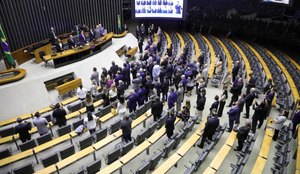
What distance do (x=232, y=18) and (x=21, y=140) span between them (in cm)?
1956

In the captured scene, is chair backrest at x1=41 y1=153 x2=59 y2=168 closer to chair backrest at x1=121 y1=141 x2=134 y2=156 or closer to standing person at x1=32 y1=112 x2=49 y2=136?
standing person at x1=32 y1=112 x2=49 y2=136

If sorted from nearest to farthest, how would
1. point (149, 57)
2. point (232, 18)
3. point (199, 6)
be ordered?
point (149, 57) → point (232, 18) → point (199, 6)

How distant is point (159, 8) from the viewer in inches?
767

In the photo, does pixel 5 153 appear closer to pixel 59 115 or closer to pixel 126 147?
pixel 59 115

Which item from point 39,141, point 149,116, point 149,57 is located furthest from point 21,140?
point 149,57

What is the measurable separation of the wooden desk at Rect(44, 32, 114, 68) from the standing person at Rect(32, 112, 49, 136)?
5.12m

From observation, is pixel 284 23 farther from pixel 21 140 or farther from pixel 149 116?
pixel 21 140

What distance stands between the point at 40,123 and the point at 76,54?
20.3ft

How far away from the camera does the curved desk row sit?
33.5ft

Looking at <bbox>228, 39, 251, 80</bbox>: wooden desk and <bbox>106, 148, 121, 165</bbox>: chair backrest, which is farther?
<bbox>228, 39, 251, 80</bbox>: wooden desk

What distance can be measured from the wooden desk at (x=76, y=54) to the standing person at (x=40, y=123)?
202 inches

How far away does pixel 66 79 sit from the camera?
11750 mm

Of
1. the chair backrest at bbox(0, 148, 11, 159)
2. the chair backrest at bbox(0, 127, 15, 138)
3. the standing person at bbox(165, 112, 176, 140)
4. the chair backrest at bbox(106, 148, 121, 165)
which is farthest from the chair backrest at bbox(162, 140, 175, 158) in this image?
the chair backrest at bbox(0, 127, 15, 138)

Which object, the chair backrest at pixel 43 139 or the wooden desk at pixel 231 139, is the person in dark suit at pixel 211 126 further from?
the chair backrest at pixel 43 139
